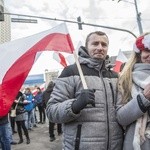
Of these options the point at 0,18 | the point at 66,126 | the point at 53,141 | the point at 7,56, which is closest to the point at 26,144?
the point at 53,141

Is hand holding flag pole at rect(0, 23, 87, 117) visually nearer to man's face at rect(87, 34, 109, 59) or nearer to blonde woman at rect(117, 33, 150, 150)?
man's face at rect(87, 34, 109, 59)

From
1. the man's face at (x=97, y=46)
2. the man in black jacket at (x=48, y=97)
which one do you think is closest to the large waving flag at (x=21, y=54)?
the man's face at (x=97, y=46)

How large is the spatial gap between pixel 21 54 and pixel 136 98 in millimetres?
1450

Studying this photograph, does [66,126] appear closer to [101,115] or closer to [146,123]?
[101,115]

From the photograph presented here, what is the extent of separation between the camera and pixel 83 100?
2732 millimetres

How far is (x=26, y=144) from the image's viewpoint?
10273mm

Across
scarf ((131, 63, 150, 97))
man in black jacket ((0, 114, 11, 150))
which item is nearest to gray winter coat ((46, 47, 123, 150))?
scarf ((131, 63, 150, 97))

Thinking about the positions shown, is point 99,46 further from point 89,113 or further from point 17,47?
point 17,47

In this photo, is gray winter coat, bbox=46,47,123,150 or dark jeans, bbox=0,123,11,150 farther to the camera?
dark jeans, bbox=0,123,11,150

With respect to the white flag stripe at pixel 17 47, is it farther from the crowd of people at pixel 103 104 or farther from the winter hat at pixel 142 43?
the winter hat at pixel 142 43

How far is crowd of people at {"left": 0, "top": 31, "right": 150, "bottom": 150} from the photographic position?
2.77m

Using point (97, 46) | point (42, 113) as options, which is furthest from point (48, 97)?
point (42, 113)

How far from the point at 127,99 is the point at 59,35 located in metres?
1.23

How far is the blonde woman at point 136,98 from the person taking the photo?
8.96 ft
